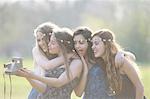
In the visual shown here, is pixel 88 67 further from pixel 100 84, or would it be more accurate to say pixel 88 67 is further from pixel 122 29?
pixel 122 29

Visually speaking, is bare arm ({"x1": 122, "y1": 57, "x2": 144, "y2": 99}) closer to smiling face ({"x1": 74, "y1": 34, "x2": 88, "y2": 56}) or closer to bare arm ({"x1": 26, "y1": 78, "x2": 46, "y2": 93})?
smiling face ({"x1": 74, "y1": 34, "x2": 88, "y2": 56})

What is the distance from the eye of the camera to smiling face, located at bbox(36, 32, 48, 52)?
4320 millimetres

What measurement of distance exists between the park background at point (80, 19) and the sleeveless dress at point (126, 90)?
109 feet

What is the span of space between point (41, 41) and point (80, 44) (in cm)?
29

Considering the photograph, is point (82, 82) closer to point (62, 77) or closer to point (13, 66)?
point (62, 77)

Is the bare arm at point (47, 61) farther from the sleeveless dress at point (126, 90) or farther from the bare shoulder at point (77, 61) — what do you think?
the sleeveless dress at point (126, 90)

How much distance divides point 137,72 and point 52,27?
708mm

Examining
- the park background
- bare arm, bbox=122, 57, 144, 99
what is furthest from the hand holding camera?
the park background

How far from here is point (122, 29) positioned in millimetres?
40688

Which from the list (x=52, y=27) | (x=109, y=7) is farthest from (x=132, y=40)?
(x=52, y=27)

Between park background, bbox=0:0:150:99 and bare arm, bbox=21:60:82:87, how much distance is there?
33135 millimetres

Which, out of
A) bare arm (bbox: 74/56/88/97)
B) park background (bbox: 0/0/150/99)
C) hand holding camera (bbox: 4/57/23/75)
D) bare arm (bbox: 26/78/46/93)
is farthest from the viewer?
park background (bbox: 0/0/150/99)

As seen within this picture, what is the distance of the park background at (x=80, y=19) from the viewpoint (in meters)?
38.9

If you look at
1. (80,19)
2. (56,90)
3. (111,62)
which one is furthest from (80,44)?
(80,19)
